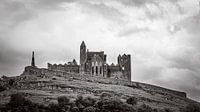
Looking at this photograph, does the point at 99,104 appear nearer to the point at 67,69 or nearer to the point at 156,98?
the point at 156,98

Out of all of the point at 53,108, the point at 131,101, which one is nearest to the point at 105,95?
the point at 131,101

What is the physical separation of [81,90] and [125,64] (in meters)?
27.1

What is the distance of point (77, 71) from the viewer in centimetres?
12206

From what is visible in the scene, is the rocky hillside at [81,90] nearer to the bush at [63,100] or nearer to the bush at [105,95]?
the bush at [105,95]

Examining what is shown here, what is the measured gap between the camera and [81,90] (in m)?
102

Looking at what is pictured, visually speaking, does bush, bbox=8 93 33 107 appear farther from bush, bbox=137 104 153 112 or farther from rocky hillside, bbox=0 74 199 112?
bush, bbox=137 104 153 112

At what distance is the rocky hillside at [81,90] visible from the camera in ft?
313

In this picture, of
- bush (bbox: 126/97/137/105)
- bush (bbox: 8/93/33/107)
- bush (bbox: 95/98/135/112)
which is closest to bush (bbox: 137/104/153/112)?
bush (bbox: 95/98/135/112)

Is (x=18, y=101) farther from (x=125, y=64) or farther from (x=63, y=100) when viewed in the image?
(x=125, y=64)

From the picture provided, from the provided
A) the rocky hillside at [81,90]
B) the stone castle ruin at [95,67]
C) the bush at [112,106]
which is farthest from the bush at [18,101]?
the stone castle ruin at [95,67]

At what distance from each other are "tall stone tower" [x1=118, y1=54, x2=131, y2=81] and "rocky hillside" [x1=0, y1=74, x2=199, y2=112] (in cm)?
886

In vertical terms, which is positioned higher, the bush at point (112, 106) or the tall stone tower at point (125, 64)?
the tall stone tower at point (125, 64)

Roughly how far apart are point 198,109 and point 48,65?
137 ft

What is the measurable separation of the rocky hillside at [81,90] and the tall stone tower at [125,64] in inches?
349
